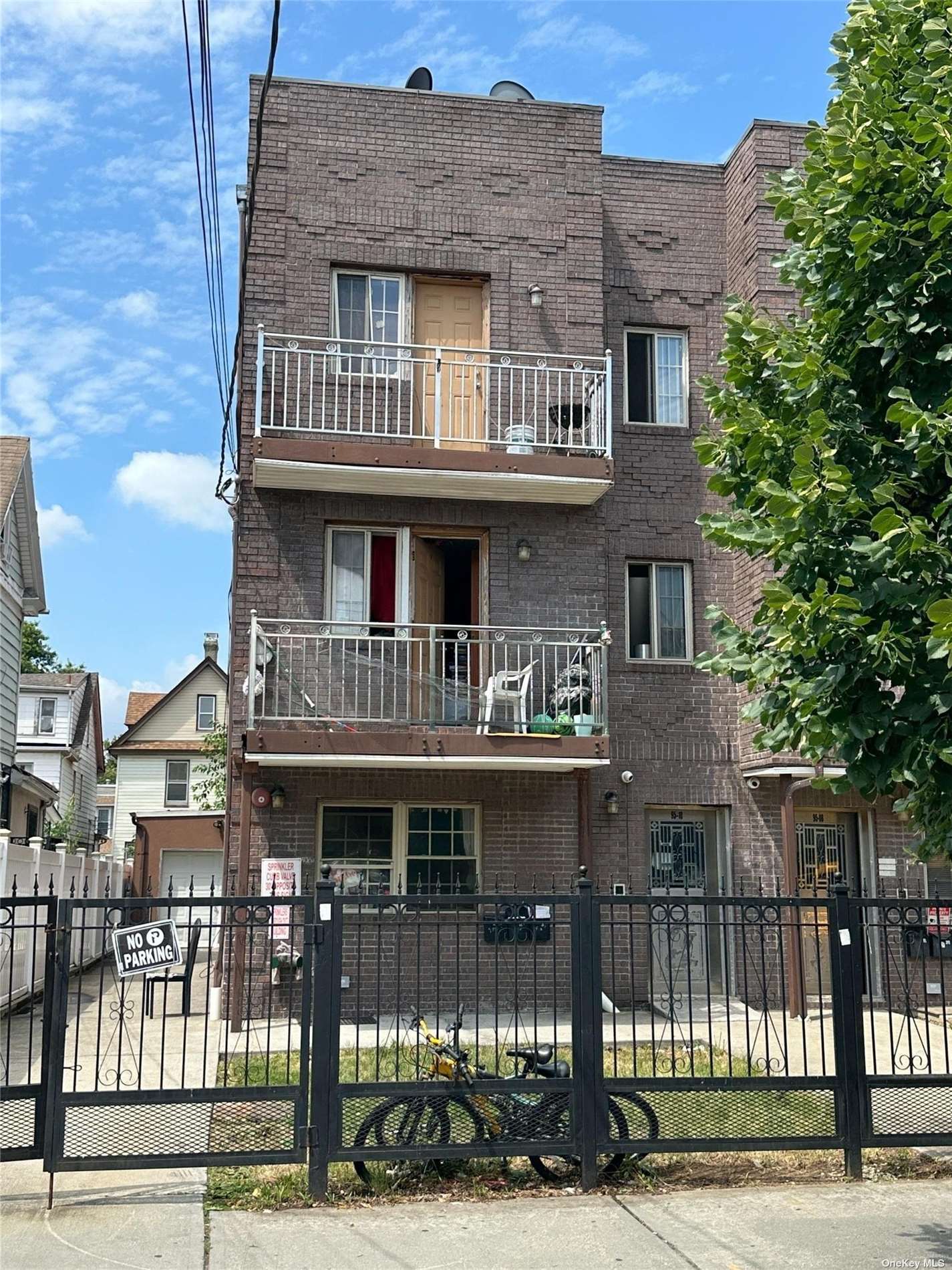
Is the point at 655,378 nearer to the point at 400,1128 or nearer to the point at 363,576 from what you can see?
the point at 363,576

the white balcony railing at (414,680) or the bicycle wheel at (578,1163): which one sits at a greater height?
the white balcony railing at (414,680)

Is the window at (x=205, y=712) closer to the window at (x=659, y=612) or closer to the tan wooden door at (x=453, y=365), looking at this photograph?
the tan wooden door at (x=453, y=365)

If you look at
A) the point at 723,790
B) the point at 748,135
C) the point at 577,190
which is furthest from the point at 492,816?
the point at 748,135

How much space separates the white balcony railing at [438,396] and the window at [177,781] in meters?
25.1

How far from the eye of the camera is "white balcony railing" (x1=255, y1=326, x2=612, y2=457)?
44.6ft

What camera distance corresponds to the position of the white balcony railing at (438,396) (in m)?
13.6

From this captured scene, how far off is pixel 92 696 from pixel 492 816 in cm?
2911

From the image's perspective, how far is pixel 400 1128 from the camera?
6836 millimetres

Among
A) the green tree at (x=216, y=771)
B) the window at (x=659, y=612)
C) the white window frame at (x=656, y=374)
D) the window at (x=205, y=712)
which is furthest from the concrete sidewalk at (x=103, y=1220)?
the window at (x=205, y=712)

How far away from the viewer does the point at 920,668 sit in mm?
5852

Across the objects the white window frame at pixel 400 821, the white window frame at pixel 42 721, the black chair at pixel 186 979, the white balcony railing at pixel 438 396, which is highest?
the white balcony railing at pixel 438 396

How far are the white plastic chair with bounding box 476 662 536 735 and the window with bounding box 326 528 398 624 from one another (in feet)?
4.94

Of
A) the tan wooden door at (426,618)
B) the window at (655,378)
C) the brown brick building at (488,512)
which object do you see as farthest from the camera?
the window at (655,378)

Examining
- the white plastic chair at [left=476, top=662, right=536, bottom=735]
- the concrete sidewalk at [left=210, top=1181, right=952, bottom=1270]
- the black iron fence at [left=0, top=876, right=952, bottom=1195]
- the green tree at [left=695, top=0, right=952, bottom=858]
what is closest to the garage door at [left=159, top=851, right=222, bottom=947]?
the white plastic chair at [left=476, top=662, right=536, bottom=735]
